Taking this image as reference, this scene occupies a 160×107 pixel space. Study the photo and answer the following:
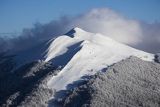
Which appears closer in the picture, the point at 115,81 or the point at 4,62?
the point at 115,81

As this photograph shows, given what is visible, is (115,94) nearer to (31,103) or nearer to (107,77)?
(107,77)

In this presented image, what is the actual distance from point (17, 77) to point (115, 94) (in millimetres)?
30727

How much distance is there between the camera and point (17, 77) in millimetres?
104625

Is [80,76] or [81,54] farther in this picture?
[81,54]

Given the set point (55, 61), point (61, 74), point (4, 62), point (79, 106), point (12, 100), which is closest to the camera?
point (79, 106)

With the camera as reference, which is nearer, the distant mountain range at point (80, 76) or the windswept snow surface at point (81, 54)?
the distant mountain range at point (80, 76)

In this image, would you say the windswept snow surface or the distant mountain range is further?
the windswept snow surface

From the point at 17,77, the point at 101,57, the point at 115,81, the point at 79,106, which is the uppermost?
the point at 101,57

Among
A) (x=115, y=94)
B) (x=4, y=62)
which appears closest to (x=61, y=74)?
(x=115, y=94)

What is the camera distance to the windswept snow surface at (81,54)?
322 ft

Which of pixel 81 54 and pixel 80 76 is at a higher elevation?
pixel 81 54

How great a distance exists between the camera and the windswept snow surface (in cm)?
9825

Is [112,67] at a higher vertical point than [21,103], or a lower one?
higher

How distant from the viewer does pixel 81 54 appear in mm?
108875
